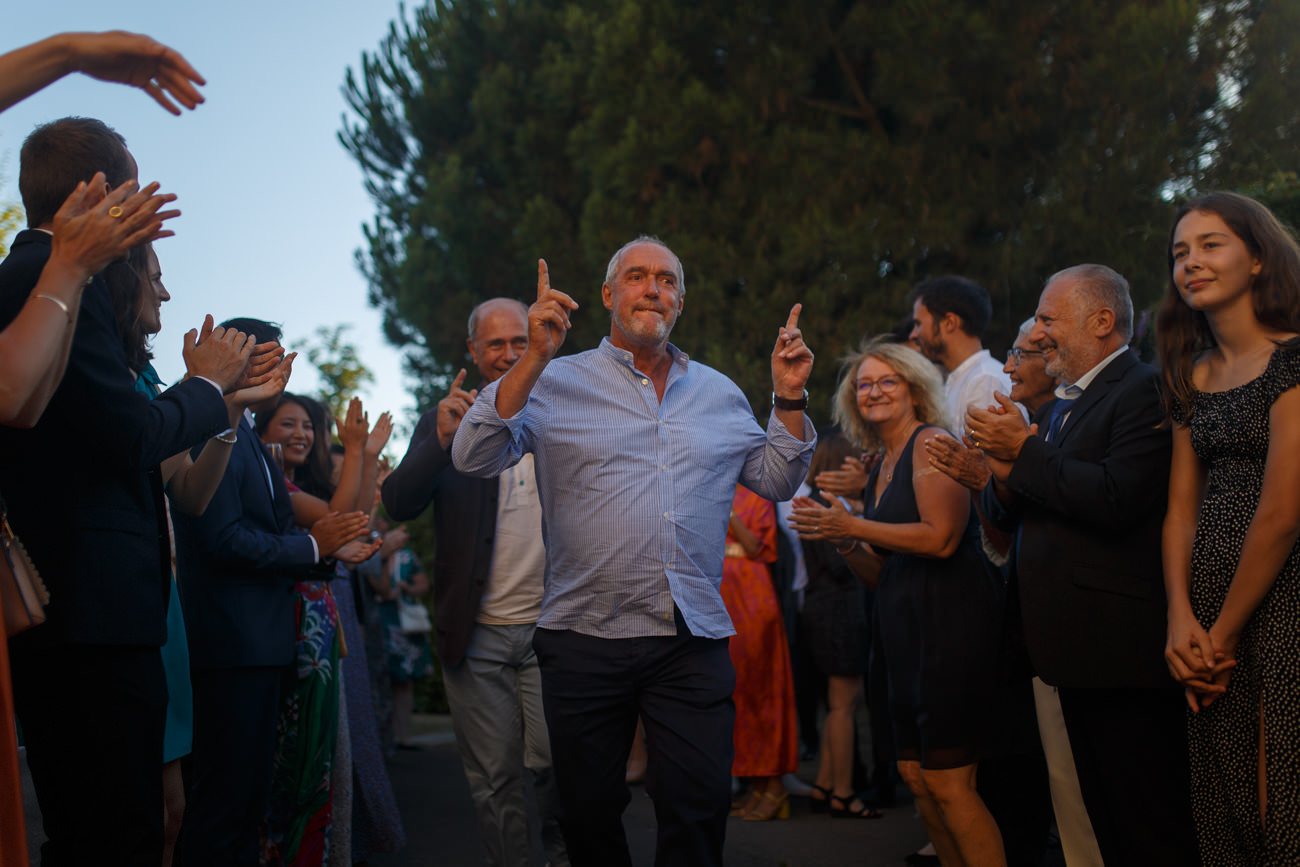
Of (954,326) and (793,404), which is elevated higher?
(954,326)

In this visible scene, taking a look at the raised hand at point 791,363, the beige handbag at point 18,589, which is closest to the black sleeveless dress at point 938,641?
the raised hand at point 791,363

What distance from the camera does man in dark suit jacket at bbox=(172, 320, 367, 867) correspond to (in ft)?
11.7

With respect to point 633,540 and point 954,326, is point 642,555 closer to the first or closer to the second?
point 633,540

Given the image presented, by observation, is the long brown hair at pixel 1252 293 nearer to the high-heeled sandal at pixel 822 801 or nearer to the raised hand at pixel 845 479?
the raised hand at pixel 845 479

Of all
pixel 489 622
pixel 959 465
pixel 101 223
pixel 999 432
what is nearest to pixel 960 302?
pixel 959 465

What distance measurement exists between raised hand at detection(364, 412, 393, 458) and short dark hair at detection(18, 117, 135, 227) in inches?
79.1

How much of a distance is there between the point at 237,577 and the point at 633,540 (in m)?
1.45

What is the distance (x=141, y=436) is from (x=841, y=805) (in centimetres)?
505

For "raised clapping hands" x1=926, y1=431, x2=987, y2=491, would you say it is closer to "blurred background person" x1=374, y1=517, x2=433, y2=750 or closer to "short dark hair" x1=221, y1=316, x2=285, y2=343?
"short dark hair" x1=221, y1=316, x2=285, y2=343

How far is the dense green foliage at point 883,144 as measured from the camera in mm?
9617

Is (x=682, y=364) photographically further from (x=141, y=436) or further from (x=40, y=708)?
(x=40, y=708)

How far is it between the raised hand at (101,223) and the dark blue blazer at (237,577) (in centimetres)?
148

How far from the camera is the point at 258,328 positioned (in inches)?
160

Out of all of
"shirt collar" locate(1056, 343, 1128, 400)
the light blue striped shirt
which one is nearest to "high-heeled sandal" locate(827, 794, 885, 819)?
the light blue striped shirt
